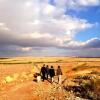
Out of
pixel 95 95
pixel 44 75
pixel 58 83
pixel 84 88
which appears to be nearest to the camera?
pixel 95 95

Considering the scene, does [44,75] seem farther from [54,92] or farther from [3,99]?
[3,99]

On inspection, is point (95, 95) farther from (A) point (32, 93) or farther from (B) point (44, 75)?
(B) point (44, 75)

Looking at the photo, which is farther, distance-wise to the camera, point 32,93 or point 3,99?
point 32,93

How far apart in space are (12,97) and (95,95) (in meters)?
7.92

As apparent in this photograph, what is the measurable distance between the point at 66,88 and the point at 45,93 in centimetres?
413

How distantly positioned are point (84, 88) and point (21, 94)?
6419 millimetres

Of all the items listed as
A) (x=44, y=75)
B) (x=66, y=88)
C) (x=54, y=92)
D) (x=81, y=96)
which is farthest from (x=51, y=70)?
(x=81, y=96)

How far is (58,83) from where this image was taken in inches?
1479

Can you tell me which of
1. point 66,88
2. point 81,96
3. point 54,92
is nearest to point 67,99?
point 81,96

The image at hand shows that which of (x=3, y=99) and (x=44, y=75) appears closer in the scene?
(x=3, y=99)

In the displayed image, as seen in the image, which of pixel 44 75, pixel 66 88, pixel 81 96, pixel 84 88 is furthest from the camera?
pixel 44 75

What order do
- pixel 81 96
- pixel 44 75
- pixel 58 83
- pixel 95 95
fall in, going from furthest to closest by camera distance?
pixel 44 75
pixel 58 83
pixel 81 96
pixel 95 95

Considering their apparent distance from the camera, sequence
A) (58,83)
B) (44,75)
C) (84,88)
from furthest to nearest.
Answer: (44,75), (58,83), (84,88)

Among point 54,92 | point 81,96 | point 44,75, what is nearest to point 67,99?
point 81,96
